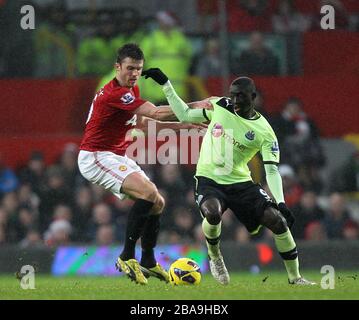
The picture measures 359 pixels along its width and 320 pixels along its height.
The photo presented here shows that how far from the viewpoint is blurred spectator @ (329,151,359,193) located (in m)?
15.6

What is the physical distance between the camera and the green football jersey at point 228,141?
1075cm

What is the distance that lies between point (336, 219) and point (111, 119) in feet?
16.3

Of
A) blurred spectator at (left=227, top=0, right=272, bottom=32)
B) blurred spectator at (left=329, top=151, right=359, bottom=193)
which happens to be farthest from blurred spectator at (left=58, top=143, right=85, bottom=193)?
blurred spectator at (left=329, top=151, right=359, bottom=193)

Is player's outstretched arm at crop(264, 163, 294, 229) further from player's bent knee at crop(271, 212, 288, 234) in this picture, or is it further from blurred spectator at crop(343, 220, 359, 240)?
blurred spectator at crop(343, 220, 359, 240)

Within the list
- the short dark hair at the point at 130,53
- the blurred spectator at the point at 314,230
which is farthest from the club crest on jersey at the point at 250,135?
the blurred spectator at the point at 314,230

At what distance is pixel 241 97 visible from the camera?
10.5 m

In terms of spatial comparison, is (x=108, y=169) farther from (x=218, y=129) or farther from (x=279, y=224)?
(x=279, y=224)

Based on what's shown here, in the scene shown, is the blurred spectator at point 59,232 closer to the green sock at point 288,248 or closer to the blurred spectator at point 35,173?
the blurred spectator at point 35,173

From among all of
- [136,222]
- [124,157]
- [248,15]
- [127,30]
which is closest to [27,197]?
[127,30]

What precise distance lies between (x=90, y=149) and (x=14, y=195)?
15.2 ft

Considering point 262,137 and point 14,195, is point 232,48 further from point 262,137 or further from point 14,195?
point 262,137

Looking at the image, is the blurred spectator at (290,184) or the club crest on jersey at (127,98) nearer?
the club crest on jersey at (127,98)

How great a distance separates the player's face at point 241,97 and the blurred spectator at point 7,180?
5.59m

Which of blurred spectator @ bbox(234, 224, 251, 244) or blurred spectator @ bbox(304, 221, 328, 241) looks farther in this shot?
blurred spectator @ bbox(304, 221, 328, 241)
